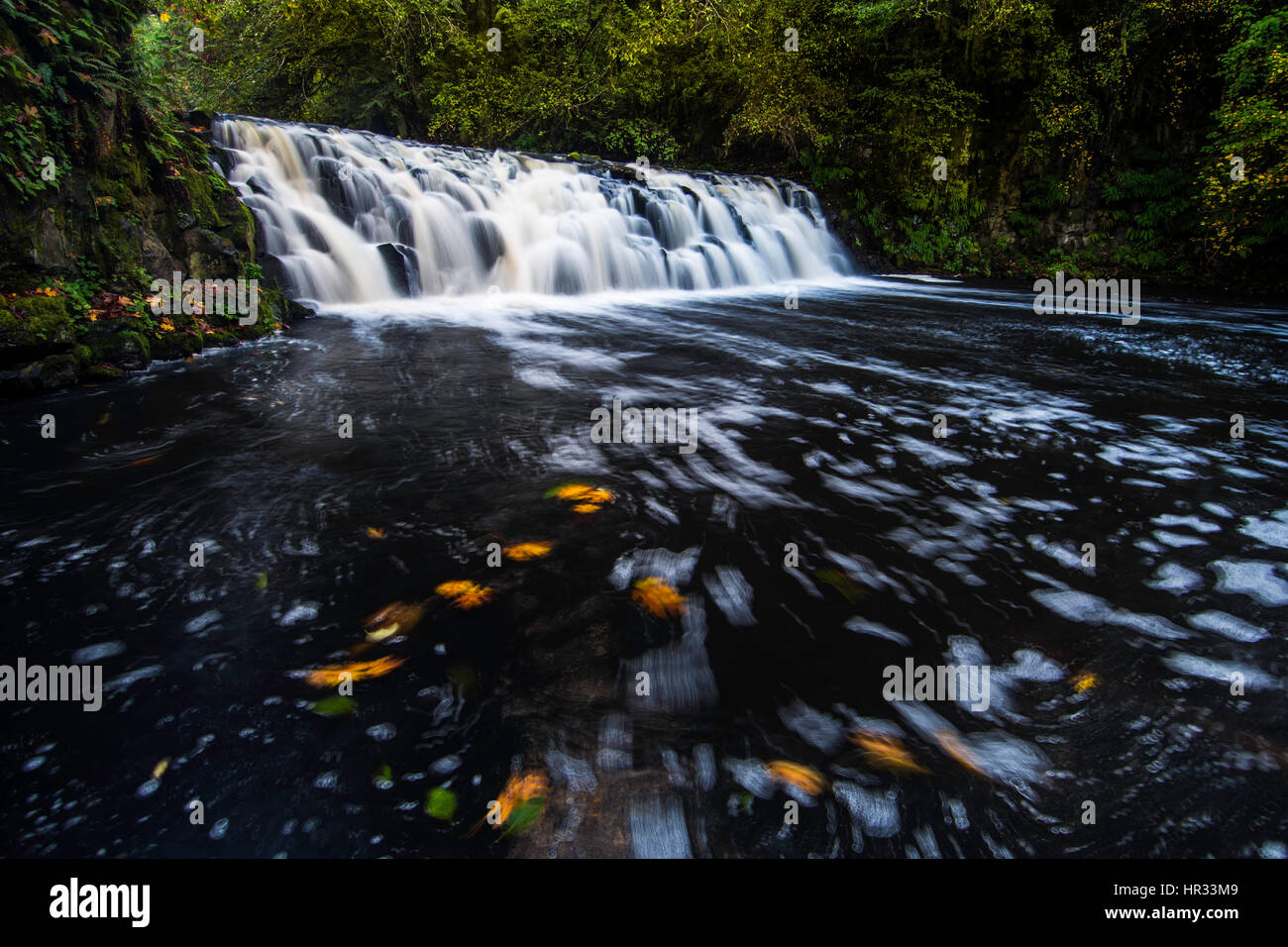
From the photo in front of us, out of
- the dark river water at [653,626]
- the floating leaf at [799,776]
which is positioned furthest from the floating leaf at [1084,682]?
the floating leaf at [799,776]

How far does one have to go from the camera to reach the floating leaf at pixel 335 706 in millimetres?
1602

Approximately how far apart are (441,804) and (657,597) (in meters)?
1.02

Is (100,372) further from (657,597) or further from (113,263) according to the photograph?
(657,597)

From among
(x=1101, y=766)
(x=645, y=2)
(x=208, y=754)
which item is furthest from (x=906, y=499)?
(x=645, y=2)

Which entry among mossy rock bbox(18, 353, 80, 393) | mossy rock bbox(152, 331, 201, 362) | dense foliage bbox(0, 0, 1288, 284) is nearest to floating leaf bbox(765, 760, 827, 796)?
mossy rock bbox(18, 353, 80, 393)

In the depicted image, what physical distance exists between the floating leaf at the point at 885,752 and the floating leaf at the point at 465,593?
132 centimetres

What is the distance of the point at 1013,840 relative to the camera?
1.32 metres

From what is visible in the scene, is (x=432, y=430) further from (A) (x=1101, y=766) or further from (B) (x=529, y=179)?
(B) (x=529, y=179)

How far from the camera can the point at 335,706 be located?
1.62m

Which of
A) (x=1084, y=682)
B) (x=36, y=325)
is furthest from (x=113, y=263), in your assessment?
(x=1084, y=682)

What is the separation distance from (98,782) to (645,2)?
660 inches

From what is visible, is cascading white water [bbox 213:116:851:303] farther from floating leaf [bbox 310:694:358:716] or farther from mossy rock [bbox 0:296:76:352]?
floating leaf [bbox 310:694:358:716]

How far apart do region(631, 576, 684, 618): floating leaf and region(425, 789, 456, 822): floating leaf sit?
906 mm

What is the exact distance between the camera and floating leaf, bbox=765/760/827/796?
4.64 feet
